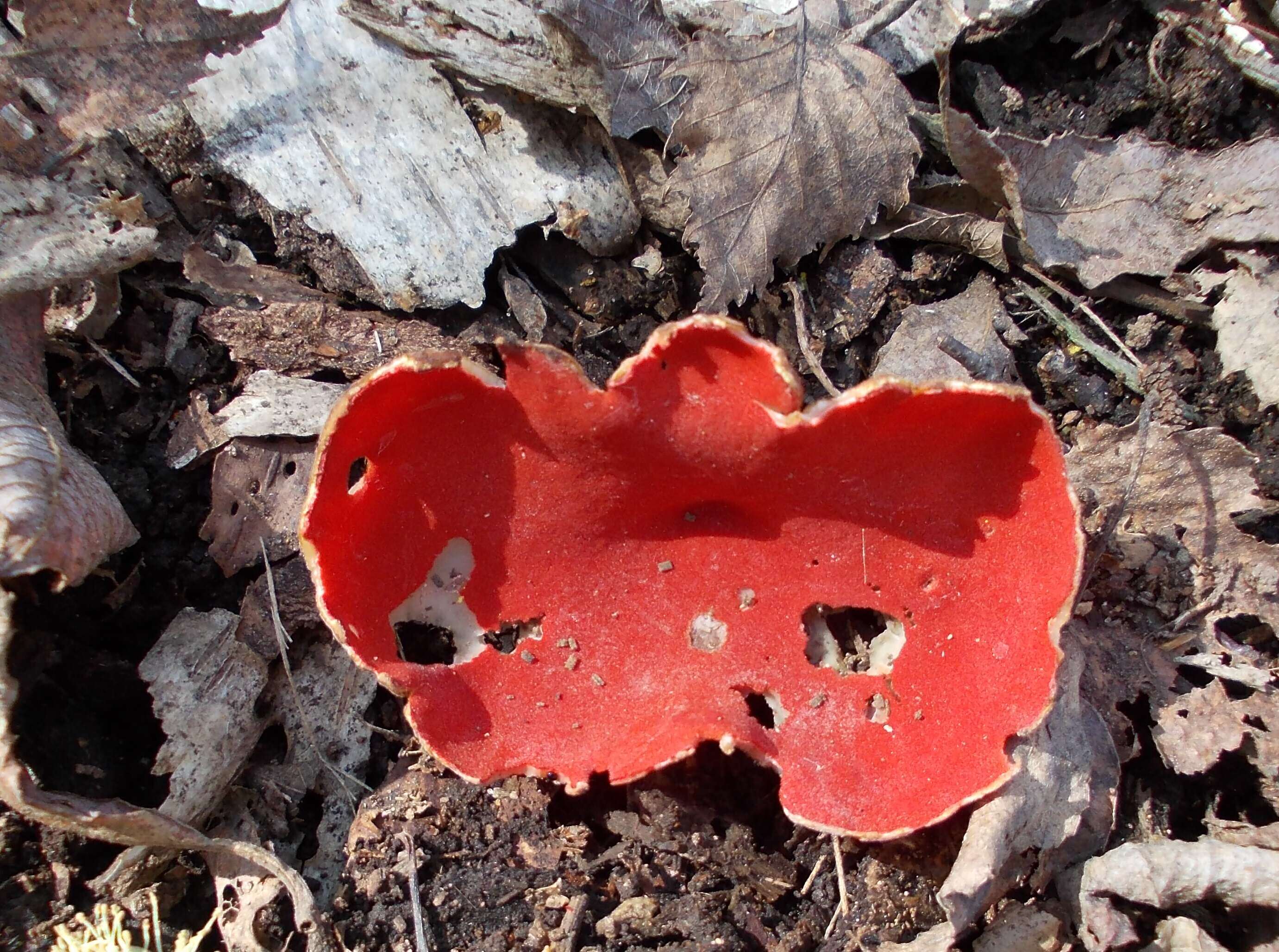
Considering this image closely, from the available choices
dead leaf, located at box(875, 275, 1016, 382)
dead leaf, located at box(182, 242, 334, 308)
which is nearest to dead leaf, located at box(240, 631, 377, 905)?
dead leaf, located at box(182, 242, 334, 308)

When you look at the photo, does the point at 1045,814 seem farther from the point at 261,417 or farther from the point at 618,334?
the point at 261,417

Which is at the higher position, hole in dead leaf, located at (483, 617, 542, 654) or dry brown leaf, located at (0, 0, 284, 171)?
dry brown leaf, located at (0, 0, 284, 171)

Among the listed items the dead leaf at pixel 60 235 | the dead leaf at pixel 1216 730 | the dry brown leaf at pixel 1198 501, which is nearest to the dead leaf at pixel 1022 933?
the dead leaf at pixel 1216 730

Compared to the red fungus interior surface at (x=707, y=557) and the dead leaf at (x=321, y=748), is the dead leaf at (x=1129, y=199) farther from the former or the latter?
the dead leaf at (x=321, y=748)

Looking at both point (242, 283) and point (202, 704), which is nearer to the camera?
point (202, 704)

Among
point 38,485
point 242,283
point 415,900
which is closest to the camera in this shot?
point 38,485

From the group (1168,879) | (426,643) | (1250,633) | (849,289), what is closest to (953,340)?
(849,289)

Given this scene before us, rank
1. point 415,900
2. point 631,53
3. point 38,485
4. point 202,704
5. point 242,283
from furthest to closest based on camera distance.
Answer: point 242,283 < point 631,53 < point 202,704 < point 415,900 < point 38,485

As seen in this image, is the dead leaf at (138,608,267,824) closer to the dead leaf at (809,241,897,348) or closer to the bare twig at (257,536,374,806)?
the bare twig at (257,536,374,806)
